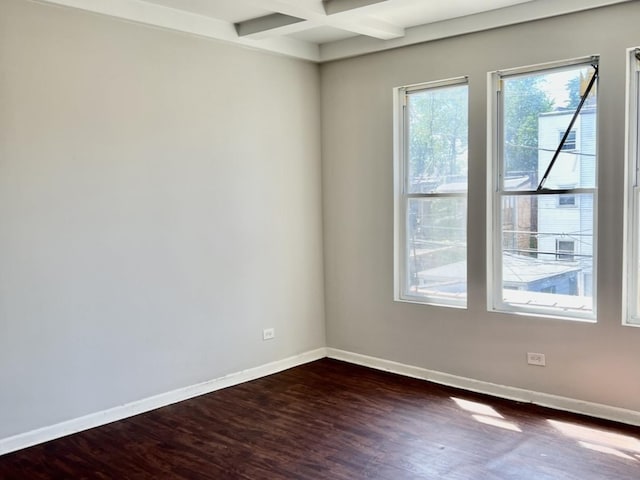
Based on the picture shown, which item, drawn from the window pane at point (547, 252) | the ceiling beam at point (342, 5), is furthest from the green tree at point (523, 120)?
the ceiling beam at point (342, 5)

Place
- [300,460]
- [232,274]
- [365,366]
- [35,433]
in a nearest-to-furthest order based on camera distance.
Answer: [300,460], [35,433], [232,274], [365,366]

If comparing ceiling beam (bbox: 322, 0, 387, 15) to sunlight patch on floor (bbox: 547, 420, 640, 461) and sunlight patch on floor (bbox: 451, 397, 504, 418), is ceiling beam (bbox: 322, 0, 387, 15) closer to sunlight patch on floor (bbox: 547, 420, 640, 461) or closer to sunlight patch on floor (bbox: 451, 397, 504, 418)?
sunlight patch on floor (bbox: 451, 397, 504, 418)

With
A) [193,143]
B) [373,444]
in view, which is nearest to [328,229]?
[193,143]

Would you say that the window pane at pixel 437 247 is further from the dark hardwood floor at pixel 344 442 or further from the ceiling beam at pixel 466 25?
the ceiling beam at pixel 466 25

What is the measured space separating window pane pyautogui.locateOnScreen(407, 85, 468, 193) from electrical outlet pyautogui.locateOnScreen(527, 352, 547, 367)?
1.36m

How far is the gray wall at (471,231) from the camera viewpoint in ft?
12.4

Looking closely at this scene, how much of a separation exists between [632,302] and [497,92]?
1.76 m

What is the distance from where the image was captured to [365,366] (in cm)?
518

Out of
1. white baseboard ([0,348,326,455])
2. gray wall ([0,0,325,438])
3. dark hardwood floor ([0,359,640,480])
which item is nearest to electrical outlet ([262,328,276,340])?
gray wall ([0,0,325,438])

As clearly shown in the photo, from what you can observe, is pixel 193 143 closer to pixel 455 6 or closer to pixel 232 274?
pixel 232 274

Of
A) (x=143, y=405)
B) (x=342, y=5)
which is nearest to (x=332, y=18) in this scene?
(x=342, y=5)

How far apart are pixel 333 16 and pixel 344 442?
2.79 m

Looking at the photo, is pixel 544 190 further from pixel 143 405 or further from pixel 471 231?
pixel 143 405

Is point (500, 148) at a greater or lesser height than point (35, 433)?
greater
